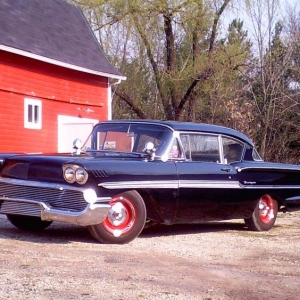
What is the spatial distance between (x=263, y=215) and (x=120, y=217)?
271 cm

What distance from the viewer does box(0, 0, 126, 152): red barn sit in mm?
17578

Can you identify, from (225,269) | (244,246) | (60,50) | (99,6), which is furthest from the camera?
(99,6)

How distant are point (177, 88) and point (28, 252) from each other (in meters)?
24.2

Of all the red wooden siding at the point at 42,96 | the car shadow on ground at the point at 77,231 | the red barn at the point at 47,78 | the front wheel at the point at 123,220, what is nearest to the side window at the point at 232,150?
the car shadow on ground at the point at 77,231

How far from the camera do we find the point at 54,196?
718 centimetres

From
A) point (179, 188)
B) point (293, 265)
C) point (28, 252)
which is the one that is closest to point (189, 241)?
point (179, 188)

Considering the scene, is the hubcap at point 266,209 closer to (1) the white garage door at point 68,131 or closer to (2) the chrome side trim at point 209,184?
(2) the chrome side trim at point 209,184

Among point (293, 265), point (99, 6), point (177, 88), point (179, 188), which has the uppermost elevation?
point (99, 6)

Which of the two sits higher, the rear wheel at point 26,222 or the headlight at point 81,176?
the headlight at point 81,176

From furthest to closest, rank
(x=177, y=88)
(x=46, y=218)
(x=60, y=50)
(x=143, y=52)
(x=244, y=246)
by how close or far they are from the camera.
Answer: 1. (x=143, y=52)
2. (x=177, y=88)
3. (x=60, y=50)
4. (x=244, y=246)
5. (x=46, y=218)

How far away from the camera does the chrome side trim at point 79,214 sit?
276 inches

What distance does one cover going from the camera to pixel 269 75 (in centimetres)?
3170

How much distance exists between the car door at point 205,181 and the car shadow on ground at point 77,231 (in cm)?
59

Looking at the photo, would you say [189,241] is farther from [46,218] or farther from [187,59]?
[187,59]
